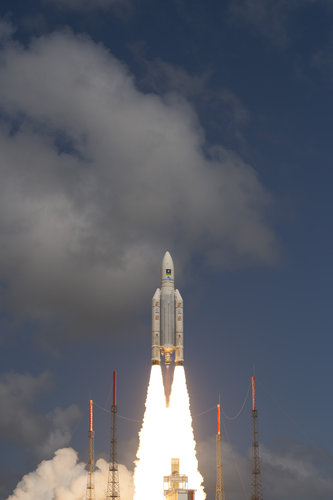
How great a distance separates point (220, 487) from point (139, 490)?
532 inches

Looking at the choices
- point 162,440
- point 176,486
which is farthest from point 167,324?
point 176,486

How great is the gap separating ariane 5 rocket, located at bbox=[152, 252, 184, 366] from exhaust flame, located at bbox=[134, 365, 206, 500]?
1958 mm

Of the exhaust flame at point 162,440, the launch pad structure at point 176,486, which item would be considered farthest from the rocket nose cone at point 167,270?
the launch pad structure at point 176,486

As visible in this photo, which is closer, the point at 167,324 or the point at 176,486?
the point at 176,486

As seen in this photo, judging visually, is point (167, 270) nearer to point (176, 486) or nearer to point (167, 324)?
point (167, 324)

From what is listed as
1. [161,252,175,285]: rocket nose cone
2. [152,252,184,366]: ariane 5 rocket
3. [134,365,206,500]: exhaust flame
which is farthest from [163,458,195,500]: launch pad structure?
[161,252,175,285]: rocket nose cone

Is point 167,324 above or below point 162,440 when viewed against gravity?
above

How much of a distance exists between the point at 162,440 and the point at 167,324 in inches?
559

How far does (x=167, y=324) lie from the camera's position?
138m

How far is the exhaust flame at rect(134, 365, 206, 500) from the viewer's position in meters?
136

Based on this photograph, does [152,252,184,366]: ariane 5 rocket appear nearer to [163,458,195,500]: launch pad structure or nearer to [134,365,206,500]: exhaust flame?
[134,365,206,500]: exhaust flame

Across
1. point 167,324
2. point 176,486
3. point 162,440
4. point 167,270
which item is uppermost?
point 167,270

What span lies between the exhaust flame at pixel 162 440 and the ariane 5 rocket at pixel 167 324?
6.42 feet

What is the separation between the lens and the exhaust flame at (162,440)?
5369 inches
